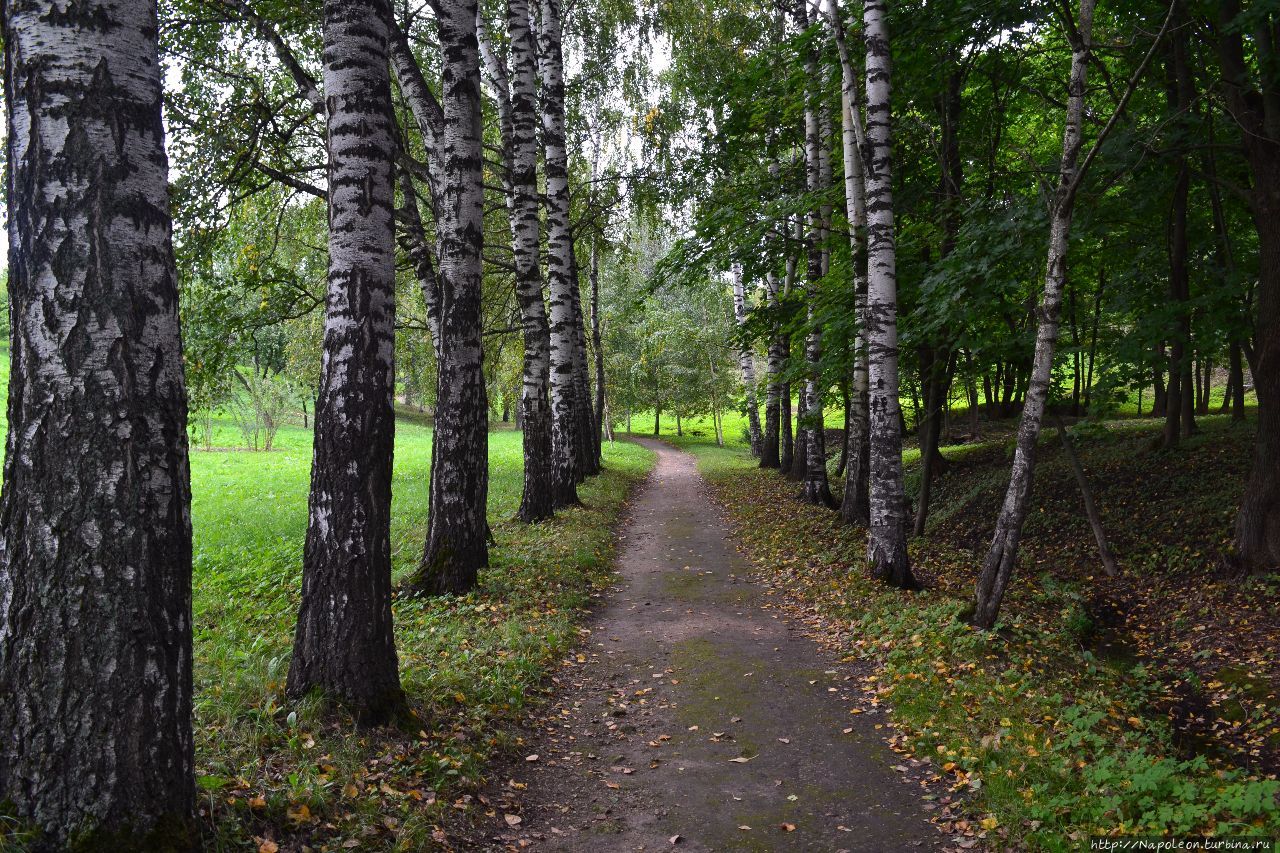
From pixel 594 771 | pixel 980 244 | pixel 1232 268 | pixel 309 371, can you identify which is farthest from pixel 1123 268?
pixel 309 371

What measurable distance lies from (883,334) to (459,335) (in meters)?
4.98

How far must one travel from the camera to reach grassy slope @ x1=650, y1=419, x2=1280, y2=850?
169 inches

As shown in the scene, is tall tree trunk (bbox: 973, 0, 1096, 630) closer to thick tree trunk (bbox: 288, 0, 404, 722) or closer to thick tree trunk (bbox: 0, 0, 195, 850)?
thick tree trunk (bbox: 288, 0, 404, 722)

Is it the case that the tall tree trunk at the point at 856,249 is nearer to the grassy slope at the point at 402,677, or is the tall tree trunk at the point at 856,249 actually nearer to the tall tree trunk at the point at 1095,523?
the tall tree trunk at the point at 1095,523

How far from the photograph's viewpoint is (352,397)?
16.4ft

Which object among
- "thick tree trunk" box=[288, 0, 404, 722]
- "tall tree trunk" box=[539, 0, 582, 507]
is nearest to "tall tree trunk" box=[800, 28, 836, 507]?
"tall tree trunk" box=[539, 0, 582, 507]

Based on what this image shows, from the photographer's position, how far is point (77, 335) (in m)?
2.92

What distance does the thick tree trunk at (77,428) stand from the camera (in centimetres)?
291

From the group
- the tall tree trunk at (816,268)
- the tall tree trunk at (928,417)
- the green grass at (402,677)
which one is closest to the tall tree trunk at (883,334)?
the tall tree trunk at (928,417)

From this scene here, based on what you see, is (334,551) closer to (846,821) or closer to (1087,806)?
(846,821)

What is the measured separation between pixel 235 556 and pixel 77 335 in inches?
379

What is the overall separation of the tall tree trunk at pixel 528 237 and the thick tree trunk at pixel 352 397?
707 centimetres

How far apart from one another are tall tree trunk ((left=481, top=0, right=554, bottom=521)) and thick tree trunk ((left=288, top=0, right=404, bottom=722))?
7069 millimetres

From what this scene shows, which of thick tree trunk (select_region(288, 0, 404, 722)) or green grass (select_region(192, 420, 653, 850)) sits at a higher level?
thick tree trunk (select_region(288, 0, 404, 722))
